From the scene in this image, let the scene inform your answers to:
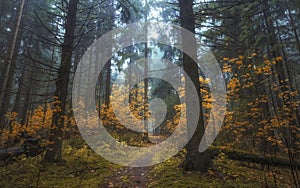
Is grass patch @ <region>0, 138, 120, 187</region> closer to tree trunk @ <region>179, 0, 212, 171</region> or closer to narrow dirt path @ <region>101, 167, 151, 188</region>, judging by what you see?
narrow dirt path @ <region>101, 167, 151, 188</region>

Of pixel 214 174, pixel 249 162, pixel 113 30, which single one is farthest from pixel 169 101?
pixel 214 174

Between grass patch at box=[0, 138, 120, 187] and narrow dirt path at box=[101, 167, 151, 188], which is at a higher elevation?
grass patch at box=[0, 138, 120, 187]

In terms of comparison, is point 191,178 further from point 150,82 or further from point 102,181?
point 150,82

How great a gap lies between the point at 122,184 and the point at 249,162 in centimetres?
607

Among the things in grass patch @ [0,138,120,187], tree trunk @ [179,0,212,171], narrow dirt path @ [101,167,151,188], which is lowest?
narrow dirt path @ [101,167,151,188]

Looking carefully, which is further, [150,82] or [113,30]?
[150,82]

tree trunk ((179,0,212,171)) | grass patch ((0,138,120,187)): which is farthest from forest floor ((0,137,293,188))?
tree trunk ((179,0,212,171))

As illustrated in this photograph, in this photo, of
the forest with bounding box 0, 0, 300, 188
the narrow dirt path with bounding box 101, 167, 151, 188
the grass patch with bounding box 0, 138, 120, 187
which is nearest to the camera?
the grass patch with bounding box 0, 138, 120, 187

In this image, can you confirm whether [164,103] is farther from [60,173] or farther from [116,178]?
[60,173]

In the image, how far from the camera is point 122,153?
9.97m

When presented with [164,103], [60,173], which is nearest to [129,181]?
[60,173]

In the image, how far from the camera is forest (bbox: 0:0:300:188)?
17.5ft

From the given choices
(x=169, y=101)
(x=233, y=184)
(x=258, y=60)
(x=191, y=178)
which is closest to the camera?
(x=233, y=184)

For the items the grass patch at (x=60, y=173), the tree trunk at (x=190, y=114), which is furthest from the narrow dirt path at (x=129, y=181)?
the tree trunk at (x=190, y=114)
